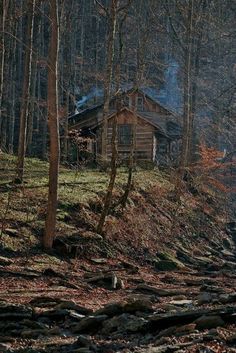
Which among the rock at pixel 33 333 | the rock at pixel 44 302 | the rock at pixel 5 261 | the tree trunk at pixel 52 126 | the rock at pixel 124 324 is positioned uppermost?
the tree trunk at pixel 52 126

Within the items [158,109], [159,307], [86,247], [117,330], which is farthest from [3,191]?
[158,109]

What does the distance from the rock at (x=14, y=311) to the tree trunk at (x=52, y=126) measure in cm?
608

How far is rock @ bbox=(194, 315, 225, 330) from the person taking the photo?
7.70 metres

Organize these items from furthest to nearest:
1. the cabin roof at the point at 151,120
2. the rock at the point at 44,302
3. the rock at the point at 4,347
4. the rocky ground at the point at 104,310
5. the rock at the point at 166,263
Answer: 1. the cabin roof at the point at 151,120
2. the rock at the point at 166,263
3. the rock at the point at 44,302
4. the rocky ground at the point at 104,310
5. the rock at the point at 4,347

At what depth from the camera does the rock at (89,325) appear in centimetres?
824

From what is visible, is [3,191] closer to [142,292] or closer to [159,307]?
[142,292]

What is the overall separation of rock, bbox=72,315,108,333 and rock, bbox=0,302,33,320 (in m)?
1.08

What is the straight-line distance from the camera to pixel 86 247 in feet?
54.8

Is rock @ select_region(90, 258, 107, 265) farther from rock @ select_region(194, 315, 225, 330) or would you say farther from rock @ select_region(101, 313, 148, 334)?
rock @ select_region(194, 315, 225, 330)

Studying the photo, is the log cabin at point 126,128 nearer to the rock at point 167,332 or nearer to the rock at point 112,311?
the rock at point 112,311

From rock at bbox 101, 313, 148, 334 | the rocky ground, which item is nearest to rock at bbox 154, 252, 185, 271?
the rocky ground

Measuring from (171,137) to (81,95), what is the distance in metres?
18.0

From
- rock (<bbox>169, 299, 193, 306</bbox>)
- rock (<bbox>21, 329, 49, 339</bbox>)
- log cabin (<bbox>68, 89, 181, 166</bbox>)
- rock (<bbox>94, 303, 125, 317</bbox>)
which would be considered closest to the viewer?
rock (<bbox>21, 329, 49, 339</bbox>)

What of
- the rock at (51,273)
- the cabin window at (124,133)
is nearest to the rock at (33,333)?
the rock at (51,273)
